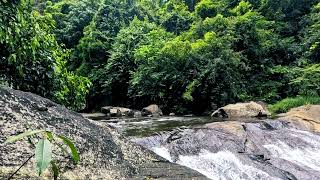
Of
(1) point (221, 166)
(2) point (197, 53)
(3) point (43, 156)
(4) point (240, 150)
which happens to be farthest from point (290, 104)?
(3) point (43, 156)

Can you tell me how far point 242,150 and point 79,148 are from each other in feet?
23.6

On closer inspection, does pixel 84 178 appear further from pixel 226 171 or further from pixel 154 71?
pixel 154 71

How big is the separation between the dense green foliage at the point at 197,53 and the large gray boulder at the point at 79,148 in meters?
13.9

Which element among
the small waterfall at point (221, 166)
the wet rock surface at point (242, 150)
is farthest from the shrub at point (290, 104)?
the small waterfall at point (221, 166)

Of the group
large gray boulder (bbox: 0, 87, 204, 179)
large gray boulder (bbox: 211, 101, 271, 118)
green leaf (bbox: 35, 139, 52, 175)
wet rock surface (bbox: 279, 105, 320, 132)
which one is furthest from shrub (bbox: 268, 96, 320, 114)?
Result: green leaf (bbox: 35, 139, 52, 175)

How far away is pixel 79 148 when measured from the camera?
2.88 meters

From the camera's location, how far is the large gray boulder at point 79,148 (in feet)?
8.47

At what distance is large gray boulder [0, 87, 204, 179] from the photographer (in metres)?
2.58

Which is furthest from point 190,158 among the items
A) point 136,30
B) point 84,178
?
point 136,30

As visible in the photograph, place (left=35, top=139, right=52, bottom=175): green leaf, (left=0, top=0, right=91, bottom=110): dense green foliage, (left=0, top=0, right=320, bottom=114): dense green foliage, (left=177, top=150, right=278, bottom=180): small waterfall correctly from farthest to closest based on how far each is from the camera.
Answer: (left=0, top=0, right=320, bottom=114): dense green foliage
(left=177, top=150, right=278, bottom=180): small waterfall
(left=0, top=0, right=91, bottom=110): dense green foliage
(left=35, top=139, right=52, bottom=175): green leaf

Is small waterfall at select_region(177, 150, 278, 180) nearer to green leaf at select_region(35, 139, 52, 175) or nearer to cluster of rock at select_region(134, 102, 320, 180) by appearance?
cluster of rock at select_region(134, 102, 320, 180)

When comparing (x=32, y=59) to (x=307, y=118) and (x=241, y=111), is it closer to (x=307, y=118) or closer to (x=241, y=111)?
(x=307, y=118)

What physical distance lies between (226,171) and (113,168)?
19.0ft

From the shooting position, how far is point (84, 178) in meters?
2.63
